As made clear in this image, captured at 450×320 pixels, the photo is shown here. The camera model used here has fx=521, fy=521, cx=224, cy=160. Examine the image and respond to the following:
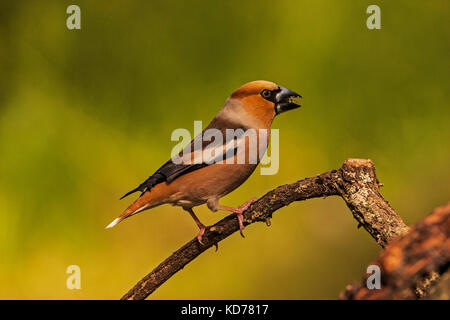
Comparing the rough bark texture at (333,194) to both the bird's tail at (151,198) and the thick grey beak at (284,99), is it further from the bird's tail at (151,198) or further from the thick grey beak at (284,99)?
the thick grey beak at (284,99)

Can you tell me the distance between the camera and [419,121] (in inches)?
181

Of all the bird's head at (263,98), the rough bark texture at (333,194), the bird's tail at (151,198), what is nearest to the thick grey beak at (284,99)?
the bird's head at (263,98)

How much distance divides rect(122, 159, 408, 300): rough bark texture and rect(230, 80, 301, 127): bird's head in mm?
694

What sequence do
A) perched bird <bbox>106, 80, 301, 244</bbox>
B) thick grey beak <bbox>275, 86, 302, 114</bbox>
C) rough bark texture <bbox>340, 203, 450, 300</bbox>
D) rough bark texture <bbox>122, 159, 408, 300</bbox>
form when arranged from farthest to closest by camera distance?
thick grey beak <bbox>275, 86, 302, 114</bbox> < perched bird <bbox>106, 80, 301, 244</bbox> < rough bark texture <bbox>122, 159, 408, 300</bbox> < rough bark texture <bbox>340, 203, 450, 300</bbox>

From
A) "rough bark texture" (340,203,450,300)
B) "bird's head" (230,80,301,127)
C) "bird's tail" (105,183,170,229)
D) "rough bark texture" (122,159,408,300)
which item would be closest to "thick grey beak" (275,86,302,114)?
"bird's head" (230,80,301,127)

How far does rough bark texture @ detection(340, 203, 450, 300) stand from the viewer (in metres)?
1.69

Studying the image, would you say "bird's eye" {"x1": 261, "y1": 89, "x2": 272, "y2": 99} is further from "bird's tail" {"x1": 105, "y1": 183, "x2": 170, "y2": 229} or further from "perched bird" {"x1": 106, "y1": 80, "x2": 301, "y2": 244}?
"bird's tail" {"x1": 105, "y1": 183, "x2": 170, "y2": 229}

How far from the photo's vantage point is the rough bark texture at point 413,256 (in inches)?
66.4

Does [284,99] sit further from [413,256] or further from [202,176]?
[413,256]

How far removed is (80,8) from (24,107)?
3.53 ft

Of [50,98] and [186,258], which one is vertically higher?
[50,98]
